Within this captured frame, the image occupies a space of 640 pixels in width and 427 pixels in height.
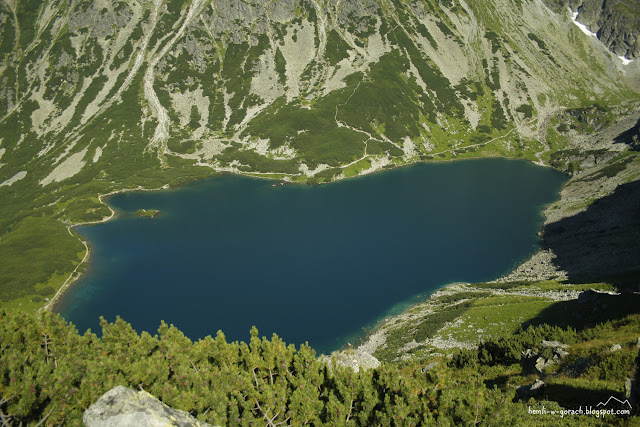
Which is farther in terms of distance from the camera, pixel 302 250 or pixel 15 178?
pixel 15 178

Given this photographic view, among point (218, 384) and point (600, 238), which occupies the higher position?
point (218, 384)

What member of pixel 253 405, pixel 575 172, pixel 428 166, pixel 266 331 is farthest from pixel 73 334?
pixel 575 172

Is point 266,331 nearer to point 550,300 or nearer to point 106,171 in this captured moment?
point 550,300

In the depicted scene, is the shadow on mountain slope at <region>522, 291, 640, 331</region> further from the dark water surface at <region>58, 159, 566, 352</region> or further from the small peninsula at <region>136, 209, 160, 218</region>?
the small peninsula at <region>136, 209, 160, 218</region>

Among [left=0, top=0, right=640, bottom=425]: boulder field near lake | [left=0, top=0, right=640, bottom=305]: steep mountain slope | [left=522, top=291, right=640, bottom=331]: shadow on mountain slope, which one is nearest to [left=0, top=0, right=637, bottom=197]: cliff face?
[left=0, top=0, right=640, bottom=305]: steep mountain slope

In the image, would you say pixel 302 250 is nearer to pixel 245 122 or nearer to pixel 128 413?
pixel 128 413

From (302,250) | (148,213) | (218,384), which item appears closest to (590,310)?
(218,384)
